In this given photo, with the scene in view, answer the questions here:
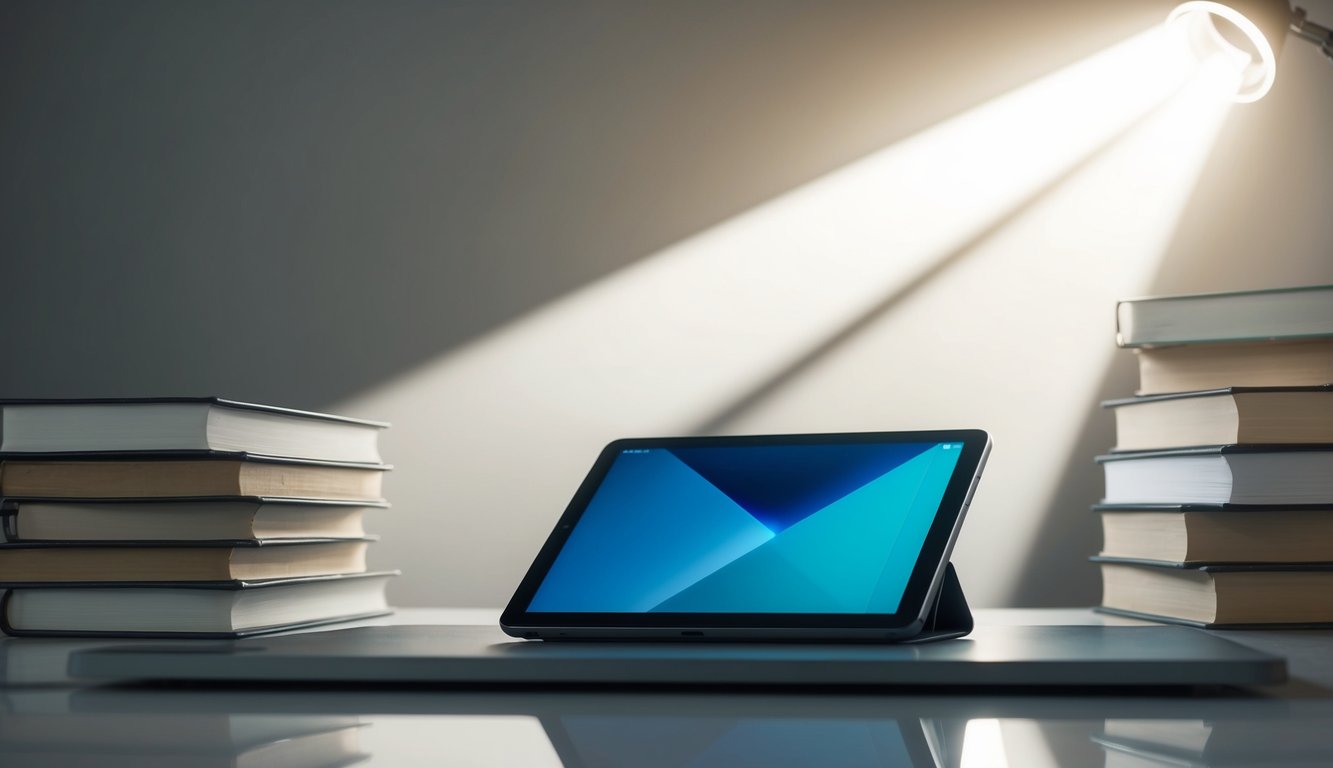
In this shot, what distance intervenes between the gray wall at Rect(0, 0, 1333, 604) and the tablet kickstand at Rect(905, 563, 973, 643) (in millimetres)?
660

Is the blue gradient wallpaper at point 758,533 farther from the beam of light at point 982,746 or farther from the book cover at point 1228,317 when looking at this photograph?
the book cover at point 1228,317

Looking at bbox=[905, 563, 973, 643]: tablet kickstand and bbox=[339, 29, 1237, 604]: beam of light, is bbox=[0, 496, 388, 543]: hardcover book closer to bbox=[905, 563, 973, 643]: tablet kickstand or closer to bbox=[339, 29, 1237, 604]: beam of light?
bbox=[339, 29, 1237, 604]: beam of light

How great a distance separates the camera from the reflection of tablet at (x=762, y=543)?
731 mm

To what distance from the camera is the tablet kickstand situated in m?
0.76

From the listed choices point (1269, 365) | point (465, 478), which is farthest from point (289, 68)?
point (1269, 365)

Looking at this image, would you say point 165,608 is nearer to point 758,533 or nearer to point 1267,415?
point 758,533

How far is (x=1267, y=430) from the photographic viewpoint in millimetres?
1028

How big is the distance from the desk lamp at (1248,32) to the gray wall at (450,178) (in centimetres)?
23

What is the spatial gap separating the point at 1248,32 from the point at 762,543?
72 cm

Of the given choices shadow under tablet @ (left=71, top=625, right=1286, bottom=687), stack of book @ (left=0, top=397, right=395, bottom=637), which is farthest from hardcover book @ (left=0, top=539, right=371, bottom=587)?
shadow under tablet @ (left=71, top=625, right=1286, bottom=687)

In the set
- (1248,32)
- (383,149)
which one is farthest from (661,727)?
(383,149)

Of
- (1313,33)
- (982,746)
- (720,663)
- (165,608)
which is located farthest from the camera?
(1313,33)

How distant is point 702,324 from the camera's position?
1467 millimetres

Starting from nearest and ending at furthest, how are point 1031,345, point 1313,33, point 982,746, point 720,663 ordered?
1. point 982,746
2. point 720,663
3. point 1313,33
4. point 1031,345
